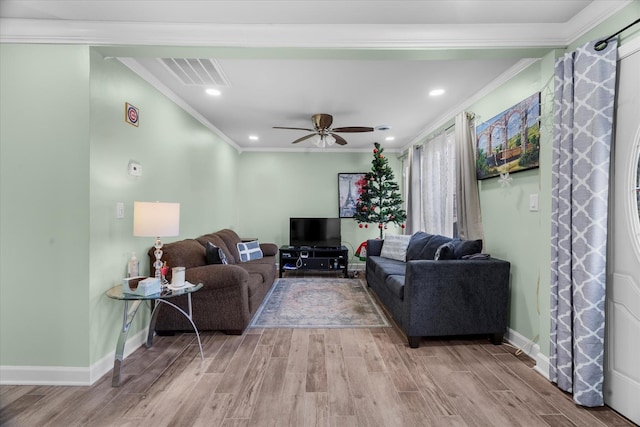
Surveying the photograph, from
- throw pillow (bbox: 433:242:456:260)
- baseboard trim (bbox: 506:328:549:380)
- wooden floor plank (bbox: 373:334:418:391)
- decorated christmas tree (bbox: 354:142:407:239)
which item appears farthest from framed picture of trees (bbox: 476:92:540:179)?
decorated christmas tree (bbox: 354:142:407:239)

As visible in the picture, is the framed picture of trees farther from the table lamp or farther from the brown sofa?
the table lamp

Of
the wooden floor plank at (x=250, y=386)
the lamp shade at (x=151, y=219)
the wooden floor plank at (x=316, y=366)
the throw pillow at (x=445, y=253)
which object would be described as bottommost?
the wooden floor plank at (x=250, y=386)

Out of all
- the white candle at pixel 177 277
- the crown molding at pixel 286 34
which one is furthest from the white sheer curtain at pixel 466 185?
the white candle at pixel 177 277

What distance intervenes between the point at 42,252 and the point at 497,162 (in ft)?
13.0

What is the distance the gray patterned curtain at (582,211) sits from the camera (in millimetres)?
1808

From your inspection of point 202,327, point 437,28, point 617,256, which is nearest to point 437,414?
point 617,256

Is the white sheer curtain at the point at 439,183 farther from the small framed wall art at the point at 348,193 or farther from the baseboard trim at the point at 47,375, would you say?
the baseboard trim at the point at 47,375

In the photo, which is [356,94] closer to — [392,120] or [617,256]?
[392,120]

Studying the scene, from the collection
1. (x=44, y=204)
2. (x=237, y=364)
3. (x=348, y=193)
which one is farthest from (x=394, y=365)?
(x=348, y=193)

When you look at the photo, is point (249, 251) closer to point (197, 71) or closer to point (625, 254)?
point (197, 71)

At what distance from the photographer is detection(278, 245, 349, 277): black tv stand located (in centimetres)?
545

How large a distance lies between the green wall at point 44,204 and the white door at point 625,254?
354 cm

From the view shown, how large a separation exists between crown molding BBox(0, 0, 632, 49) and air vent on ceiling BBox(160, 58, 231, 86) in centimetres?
45

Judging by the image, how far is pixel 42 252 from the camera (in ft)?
7.01
